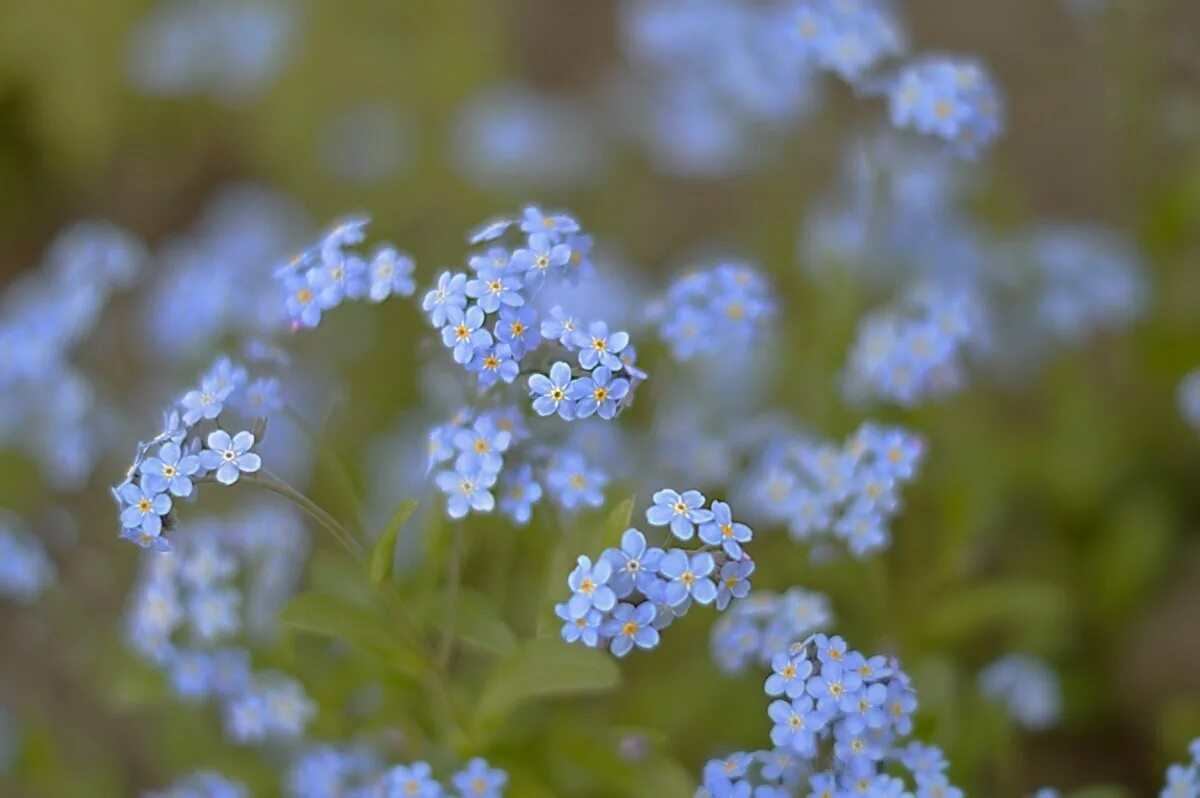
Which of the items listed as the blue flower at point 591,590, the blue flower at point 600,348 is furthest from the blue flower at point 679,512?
the blue flower at point 600,348

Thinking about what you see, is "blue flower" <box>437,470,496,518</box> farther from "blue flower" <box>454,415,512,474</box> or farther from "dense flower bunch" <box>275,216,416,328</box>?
"dense flower bunch" <box>275,216,416,328</box>

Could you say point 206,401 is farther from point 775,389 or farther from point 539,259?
point 775,389

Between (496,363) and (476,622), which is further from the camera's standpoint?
(476,622)

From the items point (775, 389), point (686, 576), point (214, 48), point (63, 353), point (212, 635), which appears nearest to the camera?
point (686, 576)

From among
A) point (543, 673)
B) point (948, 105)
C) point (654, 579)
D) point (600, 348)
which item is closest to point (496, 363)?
point (600, 348)

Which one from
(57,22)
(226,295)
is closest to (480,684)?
(226,295)

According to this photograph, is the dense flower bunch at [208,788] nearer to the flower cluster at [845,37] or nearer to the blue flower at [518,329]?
the blue flower at [518,329]

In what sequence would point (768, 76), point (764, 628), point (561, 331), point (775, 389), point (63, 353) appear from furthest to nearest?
1. point (775, 389)
2. point (768, 76)
3. point (63, 353)
4. point (764, 628)
5. point (561, 331)
